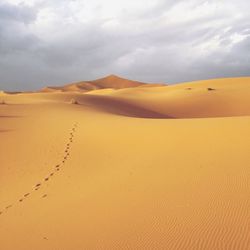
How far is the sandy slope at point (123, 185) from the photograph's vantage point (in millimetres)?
4465

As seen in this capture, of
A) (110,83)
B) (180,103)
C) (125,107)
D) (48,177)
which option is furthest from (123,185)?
(110,83)

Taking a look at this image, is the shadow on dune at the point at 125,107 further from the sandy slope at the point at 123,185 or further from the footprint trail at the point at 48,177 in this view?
the footprint trail at the point at 48,177

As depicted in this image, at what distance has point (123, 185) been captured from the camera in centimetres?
653

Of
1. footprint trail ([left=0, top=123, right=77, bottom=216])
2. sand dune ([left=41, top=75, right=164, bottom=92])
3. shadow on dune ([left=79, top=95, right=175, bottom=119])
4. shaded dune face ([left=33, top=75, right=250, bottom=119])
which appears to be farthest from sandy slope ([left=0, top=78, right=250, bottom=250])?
sand dune ([left=41, top=75, right=164, bottom=92])

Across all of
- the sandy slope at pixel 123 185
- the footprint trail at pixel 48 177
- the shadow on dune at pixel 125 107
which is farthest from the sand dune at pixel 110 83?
the footprint trail at pixel 48 177

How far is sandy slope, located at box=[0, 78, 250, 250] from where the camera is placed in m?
4.46

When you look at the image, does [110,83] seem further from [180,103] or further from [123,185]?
[123,185]

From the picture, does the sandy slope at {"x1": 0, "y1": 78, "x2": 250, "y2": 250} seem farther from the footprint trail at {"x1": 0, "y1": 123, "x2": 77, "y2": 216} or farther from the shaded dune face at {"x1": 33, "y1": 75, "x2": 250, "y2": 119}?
the shaded dune face at {"x1": 33, "y1": 75, "x2": 250, "y2": 119}

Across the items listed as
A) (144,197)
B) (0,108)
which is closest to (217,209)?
(144,197)

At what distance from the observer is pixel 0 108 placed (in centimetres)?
1645

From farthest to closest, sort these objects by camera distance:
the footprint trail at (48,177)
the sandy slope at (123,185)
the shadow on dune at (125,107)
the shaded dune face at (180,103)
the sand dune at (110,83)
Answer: the sand dune at (110,83) < the shaded dune face at (180,103) < the shadow on dune at (125,107) < the footprint trail at (48,177) < the sandy slope at (123,185)

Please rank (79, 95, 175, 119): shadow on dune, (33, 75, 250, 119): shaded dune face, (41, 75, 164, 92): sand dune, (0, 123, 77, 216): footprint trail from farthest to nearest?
1. (41, 75, 164, 92): sand dune
2. (33, 75, 250, 119): shaded dune face
3. (79, 95, 175, 119): shadow on dune
4. (0, 123, 77, 216): footprint trail

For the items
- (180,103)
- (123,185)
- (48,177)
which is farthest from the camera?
(180,103)

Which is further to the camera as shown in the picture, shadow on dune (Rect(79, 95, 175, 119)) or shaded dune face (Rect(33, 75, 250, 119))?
shaded dune face (Rect(33, 75, 250, 119))
